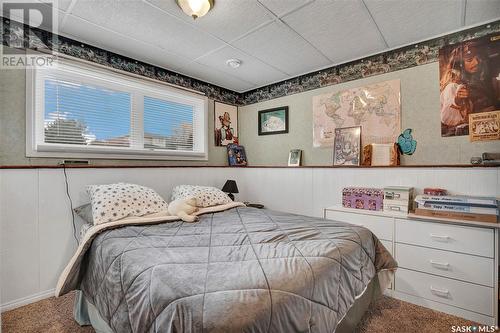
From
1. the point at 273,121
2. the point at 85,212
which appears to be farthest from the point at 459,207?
the point at 85,212

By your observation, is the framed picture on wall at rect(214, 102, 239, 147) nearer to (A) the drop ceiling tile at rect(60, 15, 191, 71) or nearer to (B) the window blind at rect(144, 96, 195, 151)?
(B) the window blind at rect(144, 96, 195, 151)

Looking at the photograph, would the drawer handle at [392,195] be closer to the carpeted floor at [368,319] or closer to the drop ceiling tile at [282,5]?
the carpeted floor at [368,319]

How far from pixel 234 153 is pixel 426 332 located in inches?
116

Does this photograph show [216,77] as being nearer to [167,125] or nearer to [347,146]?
[167,125]

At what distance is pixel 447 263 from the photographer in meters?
1.84

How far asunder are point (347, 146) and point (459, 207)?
3.95 ft

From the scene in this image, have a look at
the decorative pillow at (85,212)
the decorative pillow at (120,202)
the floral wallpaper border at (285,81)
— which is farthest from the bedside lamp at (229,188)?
the decorative pillow at (85,212)

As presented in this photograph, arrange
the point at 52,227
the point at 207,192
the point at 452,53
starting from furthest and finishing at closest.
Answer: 1. the point at 207,192
2. the point at 452,53
3. the point at 52,227

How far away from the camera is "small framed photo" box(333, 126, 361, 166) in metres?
2.73

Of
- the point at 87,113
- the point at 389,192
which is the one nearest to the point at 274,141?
the point at 389,192

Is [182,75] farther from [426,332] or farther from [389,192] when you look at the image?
[426,332]

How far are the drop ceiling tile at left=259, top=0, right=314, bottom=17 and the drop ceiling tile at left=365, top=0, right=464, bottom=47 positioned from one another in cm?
52

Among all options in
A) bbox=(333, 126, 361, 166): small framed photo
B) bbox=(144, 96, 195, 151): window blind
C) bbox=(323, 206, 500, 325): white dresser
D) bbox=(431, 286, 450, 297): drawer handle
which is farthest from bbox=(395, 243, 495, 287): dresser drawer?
bbox=(144, 96, 195, 151): window blind

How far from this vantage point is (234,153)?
3.78 m
